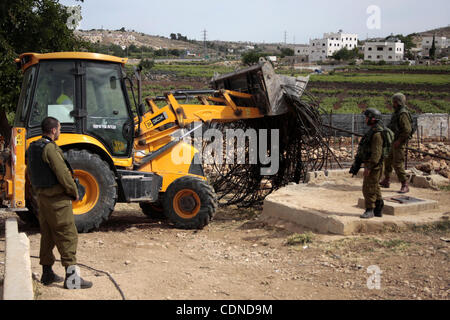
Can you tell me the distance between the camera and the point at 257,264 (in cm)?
691

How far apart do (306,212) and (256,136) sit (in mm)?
3144

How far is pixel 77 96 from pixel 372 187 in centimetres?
486

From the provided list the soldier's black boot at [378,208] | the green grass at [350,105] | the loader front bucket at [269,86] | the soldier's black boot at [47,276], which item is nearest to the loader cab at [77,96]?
the loader front bucket at [269,86]

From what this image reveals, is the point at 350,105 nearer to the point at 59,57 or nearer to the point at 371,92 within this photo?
the point at 371,92

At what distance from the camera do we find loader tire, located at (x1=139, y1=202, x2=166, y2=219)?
1025cm

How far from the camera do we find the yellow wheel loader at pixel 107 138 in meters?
8.12

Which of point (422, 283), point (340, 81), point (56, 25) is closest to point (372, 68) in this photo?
point (340, 81)

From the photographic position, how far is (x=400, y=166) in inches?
392

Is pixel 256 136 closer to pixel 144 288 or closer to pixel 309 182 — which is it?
pixel 309 182

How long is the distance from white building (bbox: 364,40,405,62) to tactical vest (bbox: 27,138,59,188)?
4327 inches

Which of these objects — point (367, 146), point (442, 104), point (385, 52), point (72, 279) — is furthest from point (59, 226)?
point (385, 52)

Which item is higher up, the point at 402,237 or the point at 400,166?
the point at 400,166

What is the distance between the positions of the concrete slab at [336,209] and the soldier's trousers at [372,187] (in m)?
0.28

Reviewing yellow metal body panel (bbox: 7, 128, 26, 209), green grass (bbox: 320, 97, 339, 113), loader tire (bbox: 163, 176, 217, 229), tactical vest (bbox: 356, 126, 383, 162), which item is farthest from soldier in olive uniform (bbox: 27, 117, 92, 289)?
Result: green grass (bbox: 320, 97, 339, 113)
